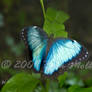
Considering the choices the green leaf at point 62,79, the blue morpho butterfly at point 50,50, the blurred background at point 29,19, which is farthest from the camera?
the blurred background at point 29,19

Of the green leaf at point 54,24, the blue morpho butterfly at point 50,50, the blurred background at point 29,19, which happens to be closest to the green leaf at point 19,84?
the blue morpho butterfly at point 50,50

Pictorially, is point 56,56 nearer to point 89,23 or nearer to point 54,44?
point 54,44

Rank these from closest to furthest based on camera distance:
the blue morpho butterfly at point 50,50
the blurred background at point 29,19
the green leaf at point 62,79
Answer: the blue morpho butterfly at point 50,50 < the green leaf at point 62,79 < the blurred background at point 29,19

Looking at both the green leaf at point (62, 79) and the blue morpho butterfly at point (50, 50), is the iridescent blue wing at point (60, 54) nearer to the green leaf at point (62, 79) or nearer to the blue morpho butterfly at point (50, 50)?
the blue morpho butterfly at point (50, 50)

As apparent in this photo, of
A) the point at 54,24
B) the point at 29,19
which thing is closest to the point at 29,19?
the point at 29,19

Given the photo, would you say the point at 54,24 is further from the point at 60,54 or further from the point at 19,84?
the point at 19,84

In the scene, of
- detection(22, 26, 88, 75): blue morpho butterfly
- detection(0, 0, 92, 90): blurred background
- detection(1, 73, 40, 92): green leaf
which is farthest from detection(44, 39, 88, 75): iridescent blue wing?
detection(0, 0, 92, 90): blurred background

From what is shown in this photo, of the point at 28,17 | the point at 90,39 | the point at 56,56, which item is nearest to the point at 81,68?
the point at 56,56

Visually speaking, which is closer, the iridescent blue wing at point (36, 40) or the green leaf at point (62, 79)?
the iridescent blue wing at point (36, 40)

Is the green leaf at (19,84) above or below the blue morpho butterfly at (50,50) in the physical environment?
below
